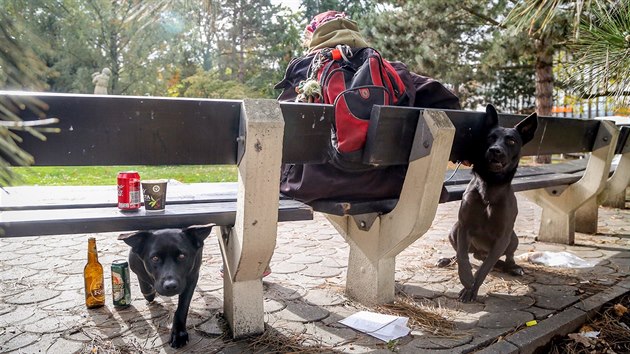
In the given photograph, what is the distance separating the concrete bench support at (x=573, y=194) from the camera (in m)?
4.46

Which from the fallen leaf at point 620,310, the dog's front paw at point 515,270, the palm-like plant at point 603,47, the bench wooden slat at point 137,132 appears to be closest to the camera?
the bench wooden slat at point 137,132

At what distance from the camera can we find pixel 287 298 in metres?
3.06

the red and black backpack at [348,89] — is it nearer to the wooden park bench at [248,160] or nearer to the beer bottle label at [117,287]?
the wooden park bench at [248,160]

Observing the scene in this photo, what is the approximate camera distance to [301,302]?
3.00 m

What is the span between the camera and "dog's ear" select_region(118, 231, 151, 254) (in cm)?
237

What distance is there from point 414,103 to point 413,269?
136cm

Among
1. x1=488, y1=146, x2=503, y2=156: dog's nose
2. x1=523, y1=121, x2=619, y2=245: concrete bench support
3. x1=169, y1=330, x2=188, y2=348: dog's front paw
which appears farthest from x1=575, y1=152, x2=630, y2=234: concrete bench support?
x1=169, y1=330, x2=188, y2=348: dog's front paw

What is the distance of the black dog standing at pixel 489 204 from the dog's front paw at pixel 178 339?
5.60 ft

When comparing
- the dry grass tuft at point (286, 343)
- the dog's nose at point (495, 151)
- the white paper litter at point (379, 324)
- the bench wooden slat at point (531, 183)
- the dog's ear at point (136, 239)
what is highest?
the dog's nose at point (495, 151)

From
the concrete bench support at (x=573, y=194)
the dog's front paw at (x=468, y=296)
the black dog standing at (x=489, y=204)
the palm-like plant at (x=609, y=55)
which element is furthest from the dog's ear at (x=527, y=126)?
the concrete bench support at (x=573, y=194)

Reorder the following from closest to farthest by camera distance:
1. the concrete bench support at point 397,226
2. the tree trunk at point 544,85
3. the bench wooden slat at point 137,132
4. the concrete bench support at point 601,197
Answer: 1. the bench wooden slat at point 137,132
2. the concrete bench support at point 397,226
3. the concrete bench support at point 601,197
4. the tree trunk at point 544,85

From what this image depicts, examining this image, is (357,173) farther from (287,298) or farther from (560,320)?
(560,320)

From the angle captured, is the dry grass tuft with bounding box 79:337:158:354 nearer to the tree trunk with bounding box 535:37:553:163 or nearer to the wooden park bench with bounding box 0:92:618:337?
the wooden park bench with bounding box 0:92:618:337

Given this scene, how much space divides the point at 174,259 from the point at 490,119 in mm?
2033
